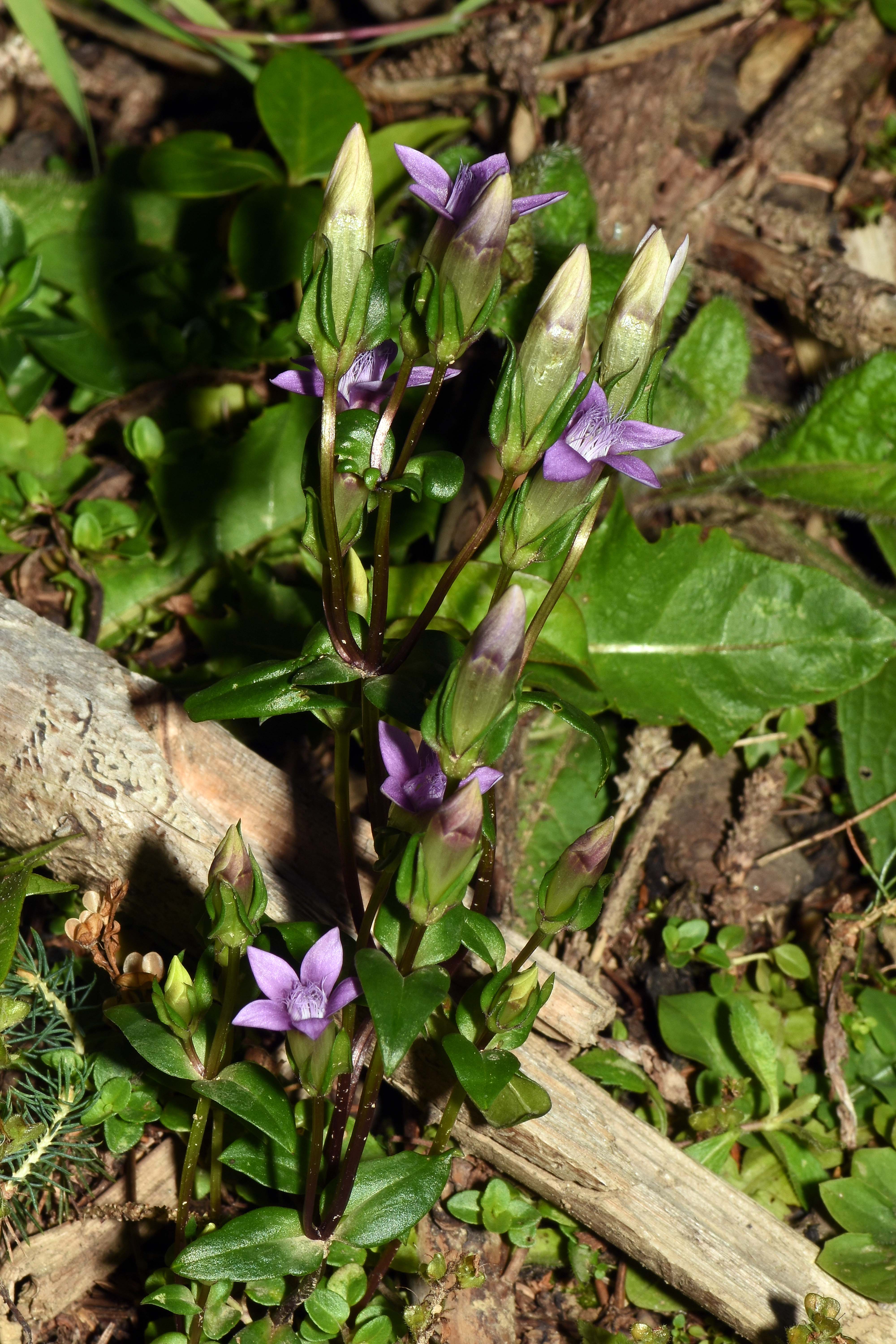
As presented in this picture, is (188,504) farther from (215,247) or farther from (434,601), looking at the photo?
(434,601)

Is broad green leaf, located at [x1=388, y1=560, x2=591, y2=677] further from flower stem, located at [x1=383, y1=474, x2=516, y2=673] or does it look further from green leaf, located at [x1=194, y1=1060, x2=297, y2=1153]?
green leaf, located at [x1=194, y1=1060, x2=297, y2=1153]

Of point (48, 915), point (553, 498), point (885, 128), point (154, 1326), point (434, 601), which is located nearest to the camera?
point (553, 498)

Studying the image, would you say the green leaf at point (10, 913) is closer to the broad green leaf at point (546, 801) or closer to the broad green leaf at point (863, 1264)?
the broad green leaf at point (546, 801)

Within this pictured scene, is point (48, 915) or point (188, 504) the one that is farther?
point (188, 504)

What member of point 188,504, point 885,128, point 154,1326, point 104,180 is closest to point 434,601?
point 154,1326

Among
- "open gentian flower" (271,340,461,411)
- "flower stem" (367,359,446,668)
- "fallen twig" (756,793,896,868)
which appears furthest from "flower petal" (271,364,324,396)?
"fallen twig" (756,793,896,868)

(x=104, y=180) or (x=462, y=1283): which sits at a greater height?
(x=104, y=180)

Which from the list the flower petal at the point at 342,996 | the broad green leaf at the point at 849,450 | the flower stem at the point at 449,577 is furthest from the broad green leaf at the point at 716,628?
the flower petal at the point at 342,996

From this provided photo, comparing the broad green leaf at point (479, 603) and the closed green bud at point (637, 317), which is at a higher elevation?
the closed green bud at point (637, 317)
